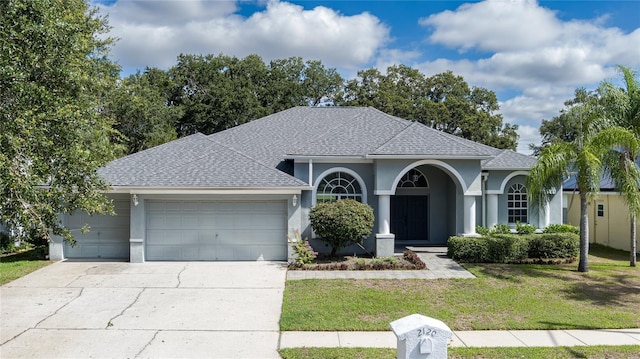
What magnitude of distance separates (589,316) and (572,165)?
560 centimetres

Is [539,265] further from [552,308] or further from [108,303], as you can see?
[108,303]

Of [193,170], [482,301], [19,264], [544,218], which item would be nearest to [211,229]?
[193,170]

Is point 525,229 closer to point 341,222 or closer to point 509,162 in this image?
point 509,162

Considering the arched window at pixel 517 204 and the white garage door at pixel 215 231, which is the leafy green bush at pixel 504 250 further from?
the white garage door at pixel 215 231

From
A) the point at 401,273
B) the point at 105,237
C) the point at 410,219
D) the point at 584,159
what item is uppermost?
the point at 584,159

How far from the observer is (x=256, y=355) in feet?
23.0

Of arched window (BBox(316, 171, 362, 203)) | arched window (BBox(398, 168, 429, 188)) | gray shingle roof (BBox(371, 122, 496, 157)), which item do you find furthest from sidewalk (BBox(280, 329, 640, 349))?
arched window (BBox(398, 168, 429, 188))

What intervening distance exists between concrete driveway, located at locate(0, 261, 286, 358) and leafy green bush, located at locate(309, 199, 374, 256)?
1.77m

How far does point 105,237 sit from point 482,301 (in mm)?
12197

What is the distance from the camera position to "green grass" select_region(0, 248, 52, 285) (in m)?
12.4

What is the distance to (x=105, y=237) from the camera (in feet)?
49.2

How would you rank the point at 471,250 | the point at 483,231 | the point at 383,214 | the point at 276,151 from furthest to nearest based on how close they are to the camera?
the point at 276,151, the point at 483,231, the point at 383,214, the point at 471,250

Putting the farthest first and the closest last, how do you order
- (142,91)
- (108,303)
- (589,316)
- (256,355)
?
(142,91) → (108,303) → (589,316) → (256,355)

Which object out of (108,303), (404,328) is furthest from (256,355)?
(108,303)
